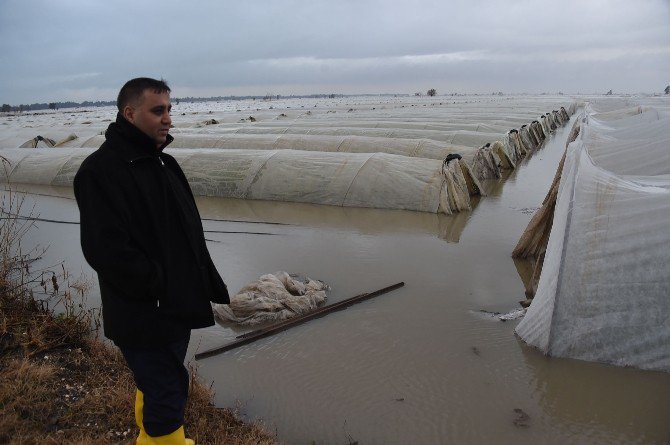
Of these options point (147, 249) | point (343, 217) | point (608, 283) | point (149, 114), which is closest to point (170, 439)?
point (147, 249)

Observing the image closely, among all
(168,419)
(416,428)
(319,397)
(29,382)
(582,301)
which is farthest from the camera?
(582,301)

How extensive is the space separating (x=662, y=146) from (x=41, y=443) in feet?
35.8

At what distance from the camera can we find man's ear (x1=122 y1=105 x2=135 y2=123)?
218 cm

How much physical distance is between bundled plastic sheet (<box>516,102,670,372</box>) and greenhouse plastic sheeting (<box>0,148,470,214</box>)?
5.29 metres

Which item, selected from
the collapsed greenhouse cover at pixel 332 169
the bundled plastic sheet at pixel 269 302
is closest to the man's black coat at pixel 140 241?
the bundled plastic sheet at pixel 269 302

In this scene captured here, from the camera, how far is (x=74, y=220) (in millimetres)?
9812

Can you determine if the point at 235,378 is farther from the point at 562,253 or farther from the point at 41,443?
the point at 562,253

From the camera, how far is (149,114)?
2.19 metres

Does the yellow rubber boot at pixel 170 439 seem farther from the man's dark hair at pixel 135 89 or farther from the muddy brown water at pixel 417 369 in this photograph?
the man's dark hair at pixel 135 89

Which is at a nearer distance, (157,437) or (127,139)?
(127,139)

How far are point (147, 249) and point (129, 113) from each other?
65cm

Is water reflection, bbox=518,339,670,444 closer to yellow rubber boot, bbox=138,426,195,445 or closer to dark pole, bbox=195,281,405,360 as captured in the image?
dark pole, bbox=195,281,405,360

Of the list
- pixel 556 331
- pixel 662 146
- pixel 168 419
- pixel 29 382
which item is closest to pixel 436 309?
pixel 556 331

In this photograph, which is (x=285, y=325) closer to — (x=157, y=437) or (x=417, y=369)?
(x=417, y=369)
